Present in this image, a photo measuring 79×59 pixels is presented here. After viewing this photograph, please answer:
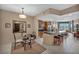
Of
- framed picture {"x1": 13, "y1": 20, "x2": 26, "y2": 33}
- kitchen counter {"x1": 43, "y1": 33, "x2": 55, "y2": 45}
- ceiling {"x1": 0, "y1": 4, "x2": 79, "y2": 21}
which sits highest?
ceiling {"x1": 0, "y1": 4, "x2": 79, "y2": 21}

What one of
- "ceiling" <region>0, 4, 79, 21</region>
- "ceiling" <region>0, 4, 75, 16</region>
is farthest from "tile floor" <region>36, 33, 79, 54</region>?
"ceiling" <region>0, 4, 75, 16</region>

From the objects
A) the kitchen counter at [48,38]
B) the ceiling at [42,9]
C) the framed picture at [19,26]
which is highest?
the ceiling at [42,9]

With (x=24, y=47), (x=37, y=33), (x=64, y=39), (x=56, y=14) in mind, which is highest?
(x=56, y=14)

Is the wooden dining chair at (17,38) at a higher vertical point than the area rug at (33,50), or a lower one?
higher

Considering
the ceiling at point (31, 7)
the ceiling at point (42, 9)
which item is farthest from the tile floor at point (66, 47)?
the ceiling at point (31, 7)

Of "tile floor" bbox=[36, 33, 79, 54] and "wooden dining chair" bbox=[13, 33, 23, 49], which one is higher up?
"wooden dining chair" bbox=[13, 33, 23, 49]

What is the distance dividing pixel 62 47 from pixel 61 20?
2.10 feet

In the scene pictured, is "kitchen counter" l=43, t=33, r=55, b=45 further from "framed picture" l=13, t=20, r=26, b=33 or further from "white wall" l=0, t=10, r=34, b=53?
"white wall" l=0, t=10, r=34, b=53

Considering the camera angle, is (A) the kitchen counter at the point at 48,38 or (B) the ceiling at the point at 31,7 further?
(A) the kitchen counter at the point at 48,38

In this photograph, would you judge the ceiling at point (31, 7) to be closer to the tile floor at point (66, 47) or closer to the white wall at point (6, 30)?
the white wall at point (6, 30)

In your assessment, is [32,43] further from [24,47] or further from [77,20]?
[77,20]

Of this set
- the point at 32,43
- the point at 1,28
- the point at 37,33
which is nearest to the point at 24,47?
the point at 32,43

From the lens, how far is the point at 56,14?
2.31 m

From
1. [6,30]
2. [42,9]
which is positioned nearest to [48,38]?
[42,9]
